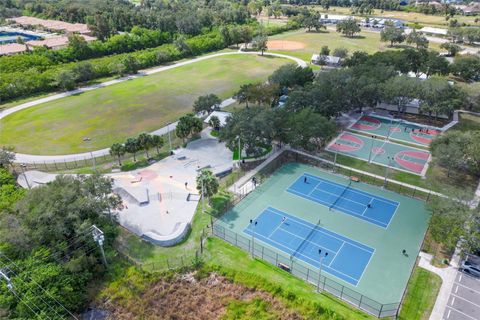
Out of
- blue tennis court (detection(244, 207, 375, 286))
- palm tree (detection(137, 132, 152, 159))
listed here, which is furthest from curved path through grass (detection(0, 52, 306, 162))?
blue tennis court (detection(244, 207, 375, 286))

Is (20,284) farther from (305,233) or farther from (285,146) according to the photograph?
(285,146)

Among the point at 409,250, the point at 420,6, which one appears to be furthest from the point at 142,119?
the point at 420,6

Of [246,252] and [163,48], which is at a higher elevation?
[163,48]

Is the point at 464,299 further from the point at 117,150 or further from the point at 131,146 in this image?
the point at 117,150

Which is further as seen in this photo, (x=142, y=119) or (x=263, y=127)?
(x=142, y=119)

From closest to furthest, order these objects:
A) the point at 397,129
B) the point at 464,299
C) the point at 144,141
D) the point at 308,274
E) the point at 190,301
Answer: the point at 464,299, the point at 190,301, the point at 308,274, the point at 144,141, the point at 397,129

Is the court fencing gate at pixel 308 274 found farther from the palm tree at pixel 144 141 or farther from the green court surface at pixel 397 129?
the green court surface at pixel 397 129

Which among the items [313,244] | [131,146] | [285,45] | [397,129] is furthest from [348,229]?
[285,45]

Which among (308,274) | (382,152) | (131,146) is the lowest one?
(308,274)

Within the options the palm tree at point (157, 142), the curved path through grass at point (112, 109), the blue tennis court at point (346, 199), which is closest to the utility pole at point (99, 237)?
the palm tree at point (157, 142)
